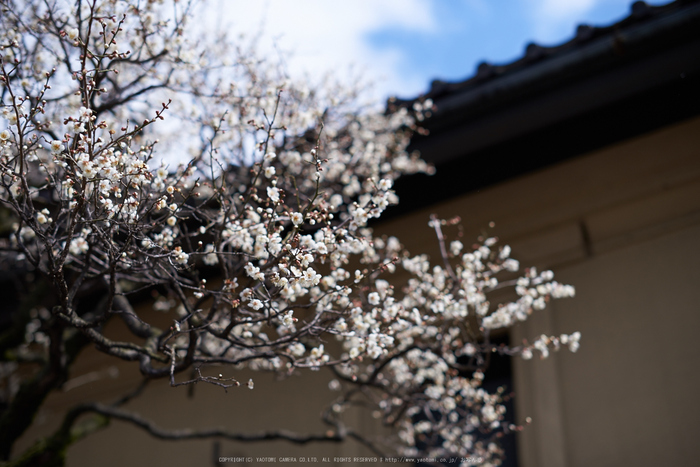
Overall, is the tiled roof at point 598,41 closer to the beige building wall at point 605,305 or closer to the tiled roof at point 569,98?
the tiled roof at point 569,98

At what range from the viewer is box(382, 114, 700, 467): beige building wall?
11.1 ft

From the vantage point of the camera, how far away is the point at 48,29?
3.14 meters

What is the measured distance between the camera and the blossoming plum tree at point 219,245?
2.33 metres

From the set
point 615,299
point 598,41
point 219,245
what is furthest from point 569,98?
point 219,245

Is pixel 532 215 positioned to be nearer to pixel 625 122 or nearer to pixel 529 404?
pixel 625 122

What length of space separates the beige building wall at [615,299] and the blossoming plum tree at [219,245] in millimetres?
223

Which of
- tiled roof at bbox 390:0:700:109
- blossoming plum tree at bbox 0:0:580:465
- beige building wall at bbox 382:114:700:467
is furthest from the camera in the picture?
beige building wall at bbox 382:114:700:467

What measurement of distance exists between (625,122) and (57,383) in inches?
138

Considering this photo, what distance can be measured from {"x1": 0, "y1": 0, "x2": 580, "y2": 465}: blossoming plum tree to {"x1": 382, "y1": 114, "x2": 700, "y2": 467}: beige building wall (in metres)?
0.22

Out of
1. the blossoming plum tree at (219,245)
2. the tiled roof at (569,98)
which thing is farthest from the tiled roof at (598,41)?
the blossoming plum tree at (219,245)

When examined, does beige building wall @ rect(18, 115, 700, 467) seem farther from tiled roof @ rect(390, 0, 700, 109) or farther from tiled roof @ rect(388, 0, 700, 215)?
tiled roof @ rect(390, 0, 700, 109)

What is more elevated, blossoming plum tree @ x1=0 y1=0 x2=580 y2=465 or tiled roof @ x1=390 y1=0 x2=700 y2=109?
tiled roof @ x1=390 y1=0 x2=700 y2=109

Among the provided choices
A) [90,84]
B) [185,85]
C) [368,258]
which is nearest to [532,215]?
[368,258]

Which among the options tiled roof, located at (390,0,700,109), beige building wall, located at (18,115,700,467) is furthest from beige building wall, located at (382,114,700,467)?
tiled roof, located at (390,0,700,109)
